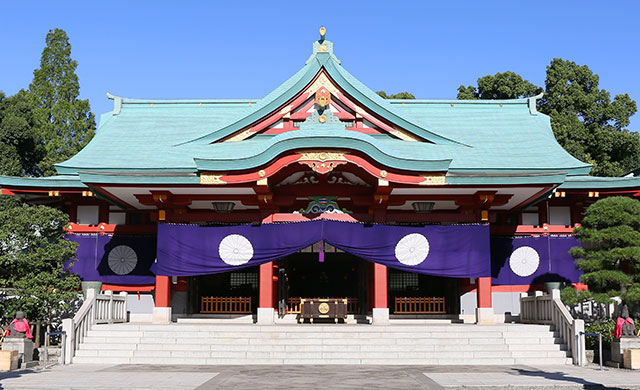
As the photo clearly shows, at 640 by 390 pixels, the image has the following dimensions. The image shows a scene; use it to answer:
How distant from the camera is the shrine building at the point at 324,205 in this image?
62.4 ft

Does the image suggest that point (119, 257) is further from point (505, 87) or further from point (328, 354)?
point (505, 87)

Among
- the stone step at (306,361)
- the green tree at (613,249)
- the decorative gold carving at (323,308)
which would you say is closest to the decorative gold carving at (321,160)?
the decorative gold carving at (323,308)

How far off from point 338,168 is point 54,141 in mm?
31007

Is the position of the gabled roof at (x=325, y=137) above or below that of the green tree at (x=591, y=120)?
below

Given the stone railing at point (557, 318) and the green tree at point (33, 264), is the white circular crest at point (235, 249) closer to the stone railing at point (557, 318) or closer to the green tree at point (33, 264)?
the green tree at point (33, 264)

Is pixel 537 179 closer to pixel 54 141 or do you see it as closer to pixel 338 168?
pixel 338 168

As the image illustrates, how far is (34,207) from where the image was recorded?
1980 cm

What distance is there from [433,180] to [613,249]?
5.27 metres

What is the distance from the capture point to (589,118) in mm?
37438

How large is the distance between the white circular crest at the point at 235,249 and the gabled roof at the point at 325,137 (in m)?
2.45

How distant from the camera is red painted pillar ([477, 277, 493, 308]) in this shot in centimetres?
1994

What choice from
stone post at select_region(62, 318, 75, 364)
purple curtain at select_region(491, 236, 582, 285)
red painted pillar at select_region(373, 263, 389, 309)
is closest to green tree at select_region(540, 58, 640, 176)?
purple curtain at select_region(491, 236, 582, 285)

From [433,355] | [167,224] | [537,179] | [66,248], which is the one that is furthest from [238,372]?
[537,179]

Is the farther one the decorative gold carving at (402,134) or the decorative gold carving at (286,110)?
the decorative gold carving at (402,134)
